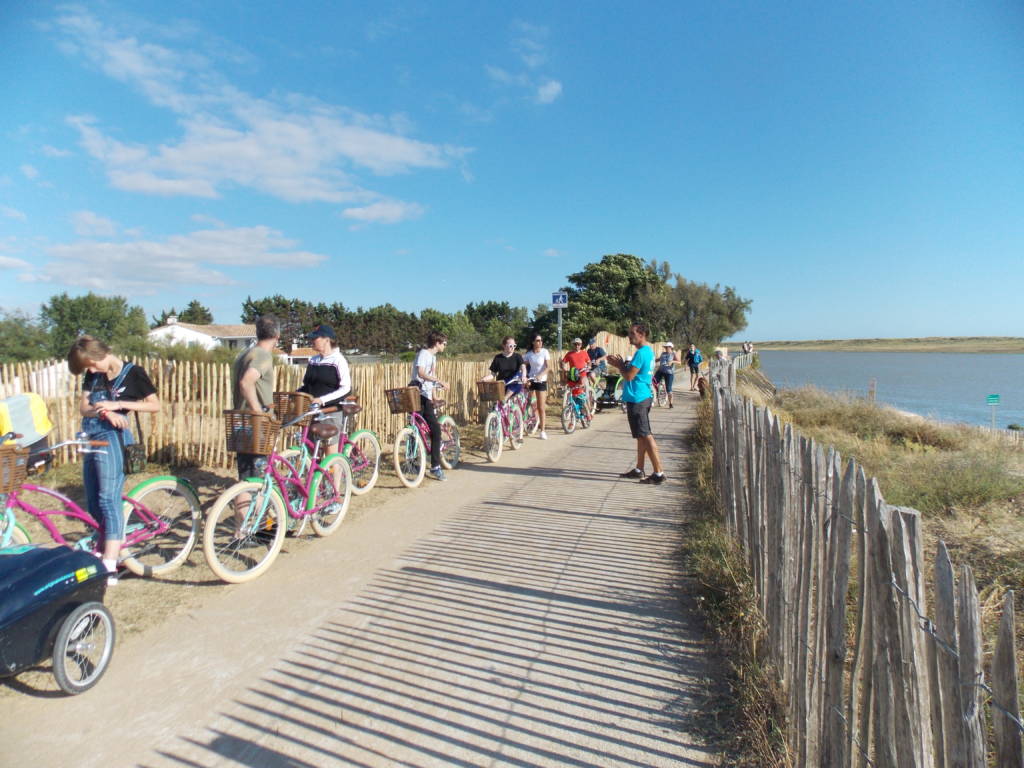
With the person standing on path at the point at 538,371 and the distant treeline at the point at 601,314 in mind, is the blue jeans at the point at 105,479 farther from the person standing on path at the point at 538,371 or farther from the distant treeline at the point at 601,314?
the distant treeline at the point at 601,314

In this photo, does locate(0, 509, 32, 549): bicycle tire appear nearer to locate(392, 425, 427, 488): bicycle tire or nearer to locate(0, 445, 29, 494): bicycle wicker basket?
locate(0, 445, 29, 494): bicycle wicker basket

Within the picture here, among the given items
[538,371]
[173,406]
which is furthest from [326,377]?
[538,371]

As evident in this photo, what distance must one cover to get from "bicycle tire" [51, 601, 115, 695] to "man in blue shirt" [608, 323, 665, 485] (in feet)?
16.8

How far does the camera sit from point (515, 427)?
9.62 meters

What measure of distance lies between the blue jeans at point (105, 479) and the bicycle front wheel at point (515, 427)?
6.14 metres

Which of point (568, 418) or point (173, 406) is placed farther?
point (568, 418)

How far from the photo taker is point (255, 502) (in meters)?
4.22

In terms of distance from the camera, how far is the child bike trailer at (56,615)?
8.38 feet

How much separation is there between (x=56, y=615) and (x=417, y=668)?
172cm

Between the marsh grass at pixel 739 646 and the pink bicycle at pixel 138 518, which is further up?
the pink bicycle at pixel 138 518

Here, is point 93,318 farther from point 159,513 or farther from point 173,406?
point 159,513

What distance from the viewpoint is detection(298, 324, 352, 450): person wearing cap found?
5.47 m

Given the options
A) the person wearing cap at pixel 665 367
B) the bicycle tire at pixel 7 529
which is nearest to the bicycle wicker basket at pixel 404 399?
the bicycle tire at pixel 7 529

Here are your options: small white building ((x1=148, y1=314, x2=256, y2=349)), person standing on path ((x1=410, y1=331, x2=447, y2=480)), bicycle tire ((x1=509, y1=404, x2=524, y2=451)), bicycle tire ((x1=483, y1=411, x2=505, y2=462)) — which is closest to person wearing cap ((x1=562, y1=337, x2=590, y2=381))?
bicycle tire ((x1=509, y1=404, x2=524, y2=451))
